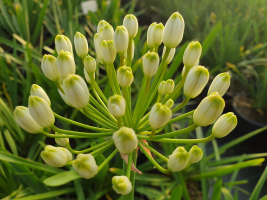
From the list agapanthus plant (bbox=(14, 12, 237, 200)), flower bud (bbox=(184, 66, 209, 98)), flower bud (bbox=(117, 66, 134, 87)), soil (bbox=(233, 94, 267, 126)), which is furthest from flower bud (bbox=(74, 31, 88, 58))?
soil (bbox=(233, 94, 267, 126))

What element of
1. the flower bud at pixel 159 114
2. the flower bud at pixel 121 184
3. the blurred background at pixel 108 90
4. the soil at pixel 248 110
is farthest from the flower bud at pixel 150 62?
the soil at pixel 248 110

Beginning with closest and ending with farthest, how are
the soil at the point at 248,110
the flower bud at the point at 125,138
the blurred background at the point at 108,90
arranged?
the flower bud at the point at 125,138 < the blurred background at the point at 108,90 < the soil at the point at 248,110

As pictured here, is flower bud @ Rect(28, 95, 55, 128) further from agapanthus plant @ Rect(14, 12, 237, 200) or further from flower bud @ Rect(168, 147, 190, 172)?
flower bud @ Rect(168, 147, 190, 172)

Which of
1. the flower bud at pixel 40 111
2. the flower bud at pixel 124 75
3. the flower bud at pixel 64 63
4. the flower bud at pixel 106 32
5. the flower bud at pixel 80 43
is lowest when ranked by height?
the flower bud at pixel 40 111

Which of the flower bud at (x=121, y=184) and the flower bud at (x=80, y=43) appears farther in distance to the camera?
the flower bud at (x=80, y=43)

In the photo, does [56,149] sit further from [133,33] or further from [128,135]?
[133,33]

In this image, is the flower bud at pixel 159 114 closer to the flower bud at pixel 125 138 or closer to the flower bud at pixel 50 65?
the flower bud at pixel 125 138

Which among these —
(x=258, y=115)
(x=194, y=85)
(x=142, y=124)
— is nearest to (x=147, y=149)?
(x=142, y=124)

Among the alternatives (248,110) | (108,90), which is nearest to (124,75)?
(108,90)
